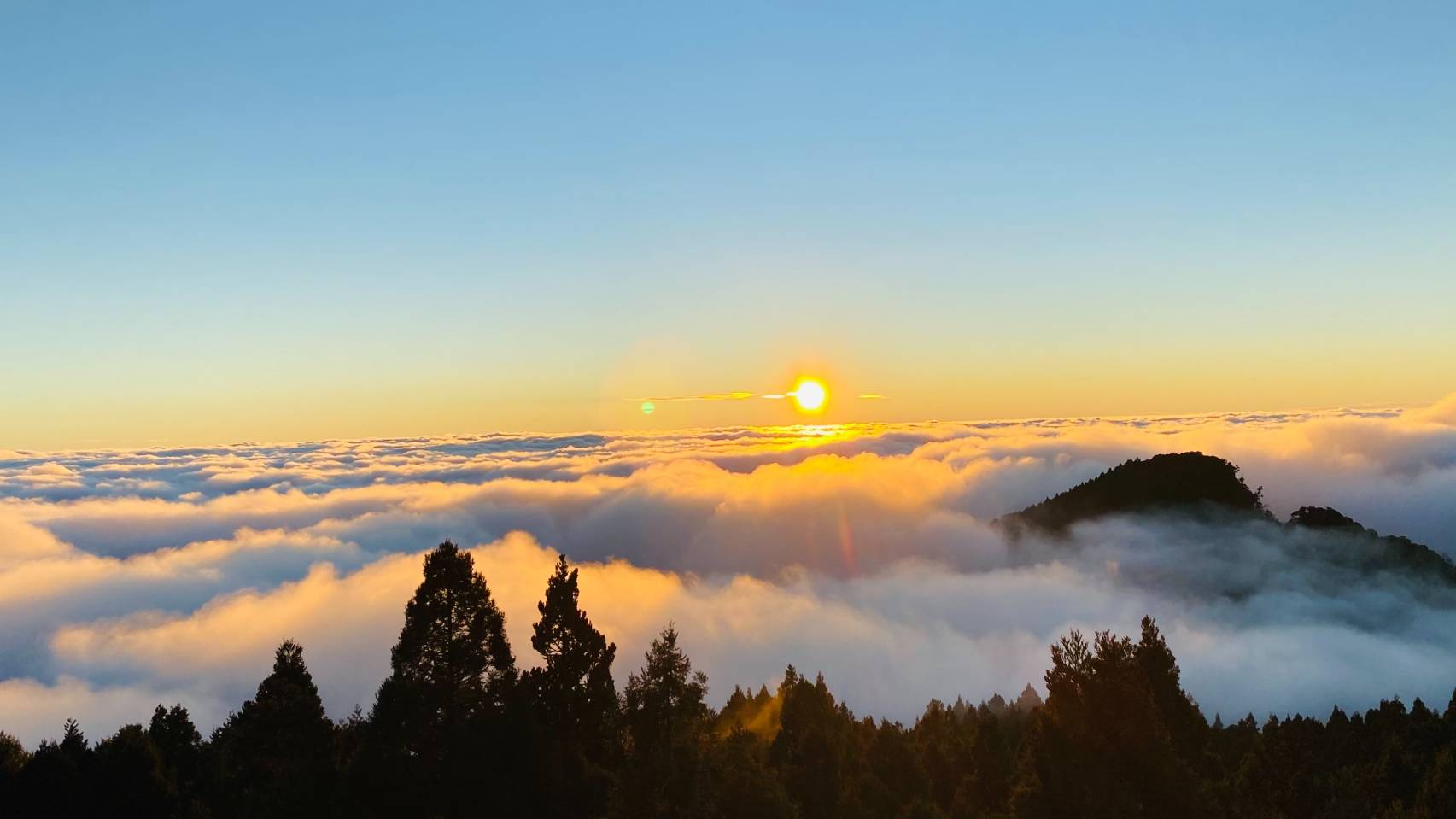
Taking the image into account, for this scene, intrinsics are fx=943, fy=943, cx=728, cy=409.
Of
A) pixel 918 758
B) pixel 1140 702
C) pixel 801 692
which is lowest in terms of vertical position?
pixel 918 758

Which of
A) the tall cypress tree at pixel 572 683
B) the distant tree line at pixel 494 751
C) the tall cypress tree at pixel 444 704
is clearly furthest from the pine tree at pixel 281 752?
the tall cypress tree at pixel 572 683

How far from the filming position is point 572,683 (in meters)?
39.4

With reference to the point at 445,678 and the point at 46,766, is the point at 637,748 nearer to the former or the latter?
the point at 445,678

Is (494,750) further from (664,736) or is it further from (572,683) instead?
(664,736)

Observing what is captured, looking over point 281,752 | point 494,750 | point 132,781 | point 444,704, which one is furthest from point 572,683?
point 132,781

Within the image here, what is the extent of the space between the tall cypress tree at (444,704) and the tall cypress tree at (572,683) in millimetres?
1615

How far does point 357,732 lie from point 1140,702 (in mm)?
31244

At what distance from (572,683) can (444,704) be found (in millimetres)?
5178

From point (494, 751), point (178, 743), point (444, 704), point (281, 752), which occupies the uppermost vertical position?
point (444, 704)

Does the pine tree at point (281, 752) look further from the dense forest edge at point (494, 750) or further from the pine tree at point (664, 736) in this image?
the pine tree at point (664, 736)

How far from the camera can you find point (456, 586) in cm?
3816

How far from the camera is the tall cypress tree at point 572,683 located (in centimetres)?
3844

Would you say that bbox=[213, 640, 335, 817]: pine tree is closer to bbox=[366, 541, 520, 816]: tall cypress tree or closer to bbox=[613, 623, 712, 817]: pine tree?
bbox=[366, 541, 520, 816]: tall cypress tree


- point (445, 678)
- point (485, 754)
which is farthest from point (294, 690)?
point (485, 754)
